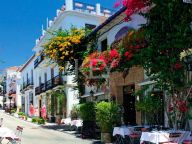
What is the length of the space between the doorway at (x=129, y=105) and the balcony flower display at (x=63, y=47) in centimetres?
505

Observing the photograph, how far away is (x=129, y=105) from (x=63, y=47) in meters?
5.62

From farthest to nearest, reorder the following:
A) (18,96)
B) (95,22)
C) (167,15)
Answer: (18,96) < (95,22) < (167,15)

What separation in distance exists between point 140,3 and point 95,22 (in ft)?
63.8

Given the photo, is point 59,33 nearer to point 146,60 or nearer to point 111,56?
point 111,56

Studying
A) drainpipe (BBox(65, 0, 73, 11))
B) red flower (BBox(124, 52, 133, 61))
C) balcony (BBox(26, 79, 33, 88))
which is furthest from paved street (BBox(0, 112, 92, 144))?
balcony (BBox(26, 79, 33, 88))

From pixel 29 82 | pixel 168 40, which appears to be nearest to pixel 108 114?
pixel 168 40

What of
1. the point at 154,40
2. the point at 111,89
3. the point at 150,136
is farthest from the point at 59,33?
the point at 150,136

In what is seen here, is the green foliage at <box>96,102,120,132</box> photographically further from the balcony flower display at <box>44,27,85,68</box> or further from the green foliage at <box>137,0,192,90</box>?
the balcony flower display at <box>44,27,85,68</box>

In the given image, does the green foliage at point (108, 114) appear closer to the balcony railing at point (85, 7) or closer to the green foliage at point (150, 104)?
the green foliage at point (150, 104)

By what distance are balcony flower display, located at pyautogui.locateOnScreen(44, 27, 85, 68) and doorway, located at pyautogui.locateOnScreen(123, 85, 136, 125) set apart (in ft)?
16.6

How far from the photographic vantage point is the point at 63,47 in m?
24.4

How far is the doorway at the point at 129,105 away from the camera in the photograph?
2047 centimetres

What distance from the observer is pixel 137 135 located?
14.7m

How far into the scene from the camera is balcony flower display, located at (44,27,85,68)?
24.5 metres
